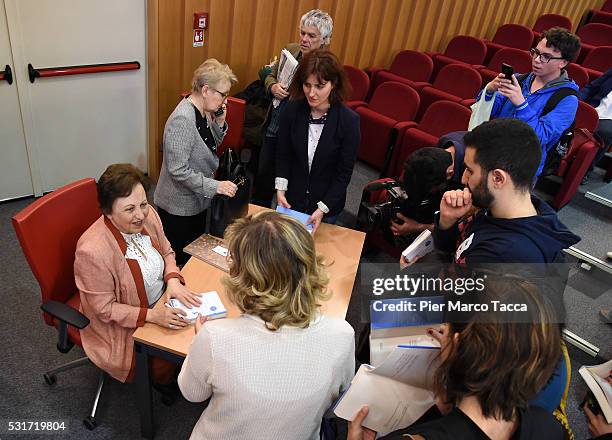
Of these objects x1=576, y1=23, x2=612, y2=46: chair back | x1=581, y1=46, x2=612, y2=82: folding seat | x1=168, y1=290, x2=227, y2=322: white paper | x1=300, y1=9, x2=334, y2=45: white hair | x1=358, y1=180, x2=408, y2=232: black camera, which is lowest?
x1=168, y1=290, x2=227, y2=322: white paper

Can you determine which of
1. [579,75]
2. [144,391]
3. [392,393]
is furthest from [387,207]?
[579,75]

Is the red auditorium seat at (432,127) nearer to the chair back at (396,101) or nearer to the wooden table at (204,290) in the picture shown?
the chair back at (396,101)

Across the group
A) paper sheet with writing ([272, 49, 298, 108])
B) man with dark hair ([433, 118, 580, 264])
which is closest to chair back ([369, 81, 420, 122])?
paper sheet with writing ([272, 49, 298, 108])

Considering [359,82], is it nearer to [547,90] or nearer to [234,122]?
[234,122]

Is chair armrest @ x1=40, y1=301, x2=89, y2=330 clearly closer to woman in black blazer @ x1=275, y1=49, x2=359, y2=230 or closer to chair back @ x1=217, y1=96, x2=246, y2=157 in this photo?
woman in black blazer @ x1=275, y1=49, x2=359, y2=230

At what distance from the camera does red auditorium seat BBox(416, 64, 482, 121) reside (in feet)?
16.2

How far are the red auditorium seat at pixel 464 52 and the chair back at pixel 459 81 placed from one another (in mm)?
695

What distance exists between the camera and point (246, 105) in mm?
3719

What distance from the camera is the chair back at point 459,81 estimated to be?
5.11 metres

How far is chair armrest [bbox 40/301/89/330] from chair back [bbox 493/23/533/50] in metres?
6.83

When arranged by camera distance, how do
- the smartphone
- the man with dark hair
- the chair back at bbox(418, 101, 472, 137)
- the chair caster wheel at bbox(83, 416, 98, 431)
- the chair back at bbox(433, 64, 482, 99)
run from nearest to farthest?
1. the man with dark hair
2. the chair caster wheel at bbox(83, 416, 98, 431)
3. the smartphone
4. the chair back at bbox(418, 101, 472, 137)
5. the chair back at bbox(433, 64, 482, 99)

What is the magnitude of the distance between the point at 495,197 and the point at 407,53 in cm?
436

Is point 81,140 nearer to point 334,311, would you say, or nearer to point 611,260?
point 334,311

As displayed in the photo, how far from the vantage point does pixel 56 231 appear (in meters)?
2.00
